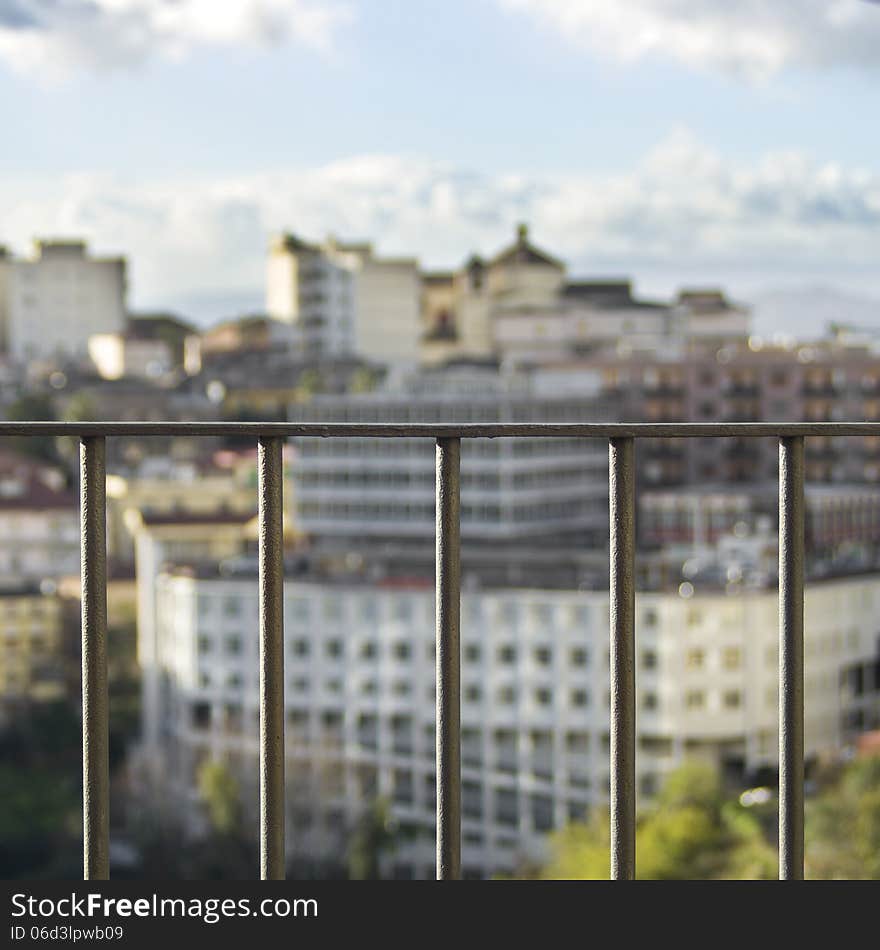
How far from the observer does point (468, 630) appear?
30109 millimetres

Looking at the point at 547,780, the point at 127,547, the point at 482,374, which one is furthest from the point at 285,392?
the point at 547,780

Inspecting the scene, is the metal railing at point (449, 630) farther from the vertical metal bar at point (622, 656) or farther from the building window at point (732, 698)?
the building window at point (732, 698)

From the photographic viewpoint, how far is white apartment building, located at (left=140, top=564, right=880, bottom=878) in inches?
1118

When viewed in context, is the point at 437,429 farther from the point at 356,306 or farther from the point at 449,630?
the point at 356,306

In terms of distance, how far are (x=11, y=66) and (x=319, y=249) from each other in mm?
19678

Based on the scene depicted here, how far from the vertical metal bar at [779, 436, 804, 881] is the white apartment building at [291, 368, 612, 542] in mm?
36273

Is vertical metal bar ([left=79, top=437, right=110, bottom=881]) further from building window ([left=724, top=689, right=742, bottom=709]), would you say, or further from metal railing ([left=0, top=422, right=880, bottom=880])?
building window ([left=724, top=689, right=742, bottom=709])

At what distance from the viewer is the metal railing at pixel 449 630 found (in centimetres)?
117

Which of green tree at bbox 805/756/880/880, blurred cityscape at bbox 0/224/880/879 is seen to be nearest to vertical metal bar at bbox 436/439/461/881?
blurred cityscape at bbox 0/224/880/879

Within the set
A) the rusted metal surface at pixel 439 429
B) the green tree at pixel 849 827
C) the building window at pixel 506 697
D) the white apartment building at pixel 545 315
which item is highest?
the white apartment building at pixel 545 315

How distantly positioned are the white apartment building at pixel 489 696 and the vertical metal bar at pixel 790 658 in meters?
26.2

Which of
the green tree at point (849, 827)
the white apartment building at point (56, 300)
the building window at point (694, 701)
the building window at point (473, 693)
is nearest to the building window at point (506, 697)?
the building window at point (473, 693)

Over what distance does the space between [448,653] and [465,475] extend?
38.0 meters

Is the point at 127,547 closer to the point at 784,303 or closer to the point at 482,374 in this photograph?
the point at 482,374
